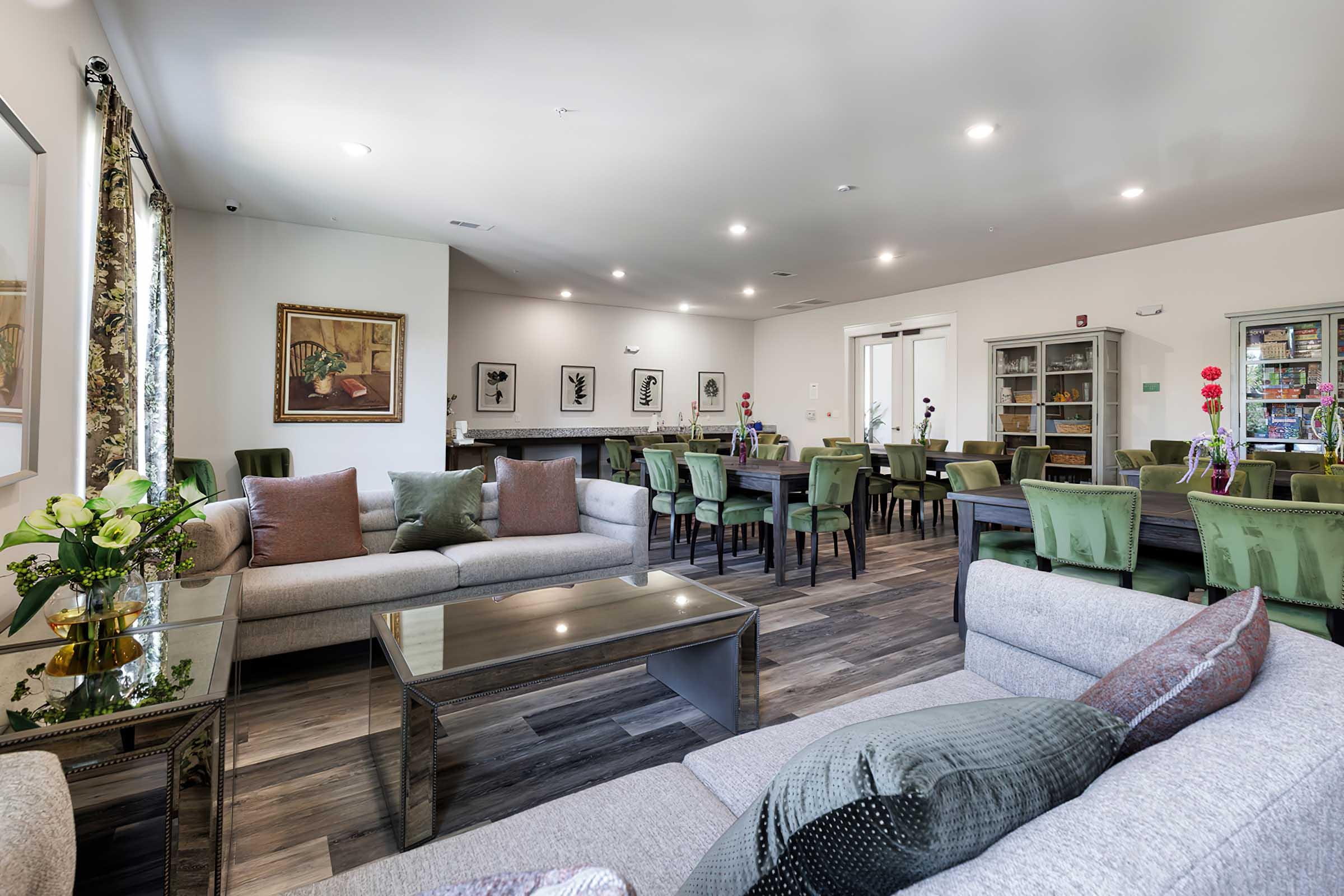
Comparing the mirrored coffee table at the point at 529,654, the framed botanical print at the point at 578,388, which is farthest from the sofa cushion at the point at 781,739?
the framed botanical print at the point at 578,388

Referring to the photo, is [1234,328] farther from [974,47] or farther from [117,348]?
[117,348]

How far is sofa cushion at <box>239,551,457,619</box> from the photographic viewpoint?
2.60 meters

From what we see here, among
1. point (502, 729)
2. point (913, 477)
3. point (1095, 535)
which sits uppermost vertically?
point (913, 477)

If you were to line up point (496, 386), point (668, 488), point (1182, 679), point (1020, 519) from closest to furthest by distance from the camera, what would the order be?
point (1182, 679) < point (1020, 519) < point (668, 488) < point (496, 386)

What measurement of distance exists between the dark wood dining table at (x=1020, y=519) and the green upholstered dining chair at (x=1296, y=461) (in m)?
1.78

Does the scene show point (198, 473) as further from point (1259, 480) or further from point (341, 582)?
point (1259, 480)

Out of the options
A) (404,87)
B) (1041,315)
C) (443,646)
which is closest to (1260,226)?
(1041,315)

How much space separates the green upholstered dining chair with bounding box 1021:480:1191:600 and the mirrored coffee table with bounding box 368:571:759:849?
143cm

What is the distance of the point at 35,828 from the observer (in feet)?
2.53

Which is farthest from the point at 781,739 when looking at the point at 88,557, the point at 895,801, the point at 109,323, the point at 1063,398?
the point at 1063,398

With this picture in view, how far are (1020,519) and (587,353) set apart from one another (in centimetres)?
737

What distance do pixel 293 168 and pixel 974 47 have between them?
426 cm

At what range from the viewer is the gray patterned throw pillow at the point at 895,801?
0.56 m

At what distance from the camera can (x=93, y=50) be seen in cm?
278
